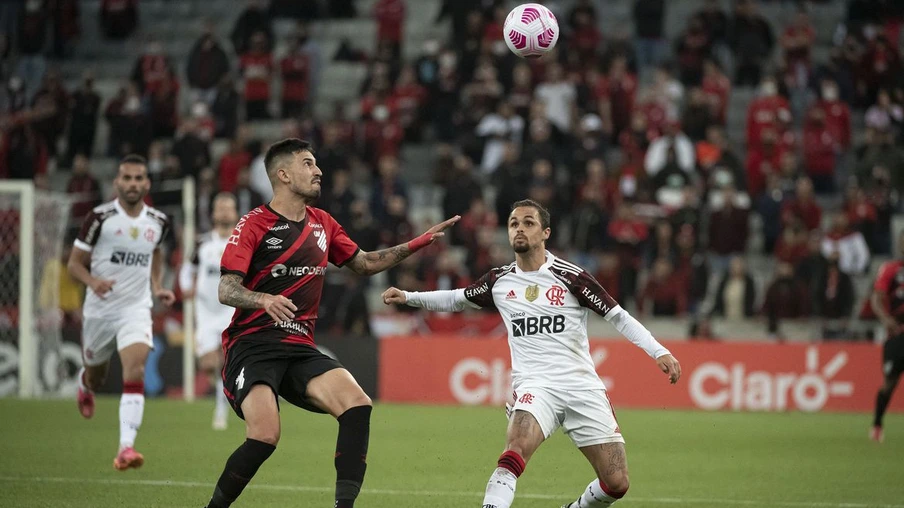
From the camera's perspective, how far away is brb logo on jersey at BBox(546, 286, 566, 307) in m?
8.52

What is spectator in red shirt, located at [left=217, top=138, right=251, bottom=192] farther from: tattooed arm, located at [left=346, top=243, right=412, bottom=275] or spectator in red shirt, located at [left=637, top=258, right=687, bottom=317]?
tattooed arm, located at [left=346, top=243, right=412, bottom=275]

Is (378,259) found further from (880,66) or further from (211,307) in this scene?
(880,66)

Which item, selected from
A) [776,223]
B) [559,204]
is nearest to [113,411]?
[559,204]

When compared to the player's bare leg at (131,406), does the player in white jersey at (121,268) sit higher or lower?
higher

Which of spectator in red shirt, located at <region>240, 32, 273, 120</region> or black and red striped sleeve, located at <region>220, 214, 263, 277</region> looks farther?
spectator in red shirt, located at <region>240, 32, 273, 120</region>

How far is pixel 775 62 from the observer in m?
25.9

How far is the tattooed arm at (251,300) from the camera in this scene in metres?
7.48

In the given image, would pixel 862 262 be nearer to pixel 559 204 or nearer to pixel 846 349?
pixel 846 349

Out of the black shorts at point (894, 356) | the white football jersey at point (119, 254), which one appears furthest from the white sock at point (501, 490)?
the black shorts at point (894, 356)

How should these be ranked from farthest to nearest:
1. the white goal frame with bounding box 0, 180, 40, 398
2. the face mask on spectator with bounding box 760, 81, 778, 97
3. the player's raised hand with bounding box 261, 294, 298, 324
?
the face mask on spectator with bounding box 760, 81, 778, 97 → the white goal frame with bounding box 0, 180, 40, 398 → the player's raised hand with bounding box 261, 294, 298, 324

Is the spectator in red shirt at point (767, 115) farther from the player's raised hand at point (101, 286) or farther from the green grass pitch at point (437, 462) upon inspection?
the player's raised hand at point (101, 286)

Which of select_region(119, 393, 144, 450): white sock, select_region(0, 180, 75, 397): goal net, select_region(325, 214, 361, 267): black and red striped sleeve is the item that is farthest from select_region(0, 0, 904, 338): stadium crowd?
select_region(325, 214, 361, 267): black and red striped sleeve

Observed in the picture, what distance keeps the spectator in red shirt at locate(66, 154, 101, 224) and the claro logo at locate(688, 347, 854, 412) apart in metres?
10.9

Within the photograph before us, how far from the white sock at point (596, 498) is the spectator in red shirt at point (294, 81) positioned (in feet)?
60.0
